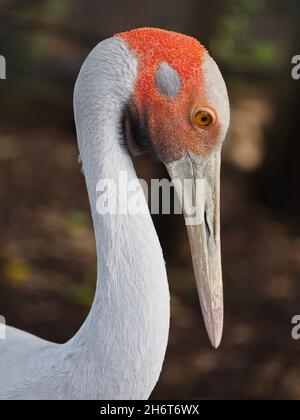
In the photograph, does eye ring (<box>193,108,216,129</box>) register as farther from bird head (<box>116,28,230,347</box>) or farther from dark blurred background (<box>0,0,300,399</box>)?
dark blurred background (<box>0,0,300,399</box>)

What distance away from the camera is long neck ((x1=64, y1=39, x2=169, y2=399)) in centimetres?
232

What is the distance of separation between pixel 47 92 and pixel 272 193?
7.20 ft

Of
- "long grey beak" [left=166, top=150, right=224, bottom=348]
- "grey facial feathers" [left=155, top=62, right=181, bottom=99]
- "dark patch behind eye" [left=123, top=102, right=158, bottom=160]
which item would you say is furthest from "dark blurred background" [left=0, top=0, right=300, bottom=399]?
"grey facial feathers" [left=155, top=62, right=181, bottom=99]

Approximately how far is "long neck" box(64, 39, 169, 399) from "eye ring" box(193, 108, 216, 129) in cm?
20

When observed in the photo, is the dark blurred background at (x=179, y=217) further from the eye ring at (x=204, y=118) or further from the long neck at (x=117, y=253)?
the eye ring at (x=204, y=118)

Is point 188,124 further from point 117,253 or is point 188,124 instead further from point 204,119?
point 117,253

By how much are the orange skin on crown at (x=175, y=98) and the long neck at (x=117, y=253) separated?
0.12 feet

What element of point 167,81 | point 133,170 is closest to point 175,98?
point 167,81

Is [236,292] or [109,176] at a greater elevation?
[109,176]

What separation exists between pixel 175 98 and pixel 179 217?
304cm

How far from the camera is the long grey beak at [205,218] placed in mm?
2412
